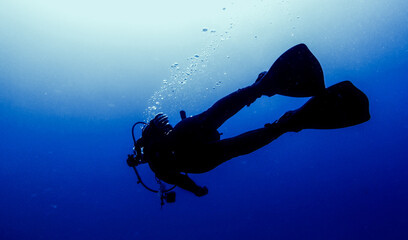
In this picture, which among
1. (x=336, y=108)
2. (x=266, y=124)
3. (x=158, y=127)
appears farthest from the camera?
(x=158, y=127)

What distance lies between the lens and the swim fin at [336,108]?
8.93 ft

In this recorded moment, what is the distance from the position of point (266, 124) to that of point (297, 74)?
0.74m

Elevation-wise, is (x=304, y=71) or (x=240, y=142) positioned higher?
→ (x=304, y=71)

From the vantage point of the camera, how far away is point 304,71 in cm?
275

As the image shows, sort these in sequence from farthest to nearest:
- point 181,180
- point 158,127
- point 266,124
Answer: point 181,180
point 158,127
point 266,124

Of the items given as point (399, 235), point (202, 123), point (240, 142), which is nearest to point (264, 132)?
point (240, 142)

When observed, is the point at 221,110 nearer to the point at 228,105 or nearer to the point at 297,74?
the point at 228,105

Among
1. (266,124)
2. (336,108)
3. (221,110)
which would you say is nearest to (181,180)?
(221,110)

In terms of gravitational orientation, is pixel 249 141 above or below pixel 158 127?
below

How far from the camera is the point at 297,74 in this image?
2758 mm

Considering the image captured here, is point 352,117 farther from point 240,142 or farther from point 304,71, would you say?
point 240,142

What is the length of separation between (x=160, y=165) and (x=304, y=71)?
7.50 feet

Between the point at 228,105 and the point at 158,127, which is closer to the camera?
the point at 228,105

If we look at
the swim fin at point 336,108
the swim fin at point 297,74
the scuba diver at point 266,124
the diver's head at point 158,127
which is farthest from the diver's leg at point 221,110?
the swim fin at point 336,108
